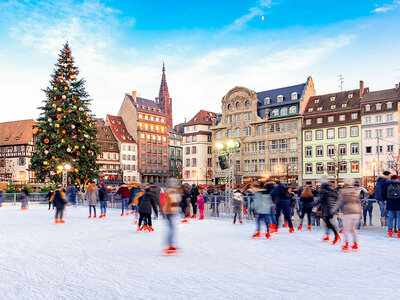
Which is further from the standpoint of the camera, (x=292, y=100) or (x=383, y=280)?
(x=292, y=100)

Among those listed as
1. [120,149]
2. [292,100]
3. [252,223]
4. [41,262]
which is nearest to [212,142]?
[292,100]

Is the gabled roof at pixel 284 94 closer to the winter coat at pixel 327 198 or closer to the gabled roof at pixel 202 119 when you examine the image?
the gabled roof at pixel 202 119

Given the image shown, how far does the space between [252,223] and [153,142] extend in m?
76.0

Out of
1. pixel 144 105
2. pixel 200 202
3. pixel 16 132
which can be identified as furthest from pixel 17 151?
pixel 200 202

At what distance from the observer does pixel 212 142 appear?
231ft

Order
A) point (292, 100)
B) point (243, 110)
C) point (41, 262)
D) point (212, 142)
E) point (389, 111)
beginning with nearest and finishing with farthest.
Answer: point (41, 262)
point (389, 111)
point (292, 100)
point (243, 110)
point (212, 142)

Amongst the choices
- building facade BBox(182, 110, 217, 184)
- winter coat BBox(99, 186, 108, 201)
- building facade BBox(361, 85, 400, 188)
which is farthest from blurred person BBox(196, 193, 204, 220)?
building facade BBox(182, 110, 217, 184)

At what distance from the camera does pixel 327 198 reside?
10.3 m

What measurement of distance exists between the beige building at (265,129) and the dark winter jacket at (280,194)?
44.3m

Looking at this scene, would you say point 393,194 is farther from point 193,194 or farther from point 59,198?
point 59,198

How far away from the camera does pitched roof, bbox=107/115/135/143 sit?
84.3 m

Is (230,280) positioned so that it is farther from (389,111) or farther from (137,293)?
(389,111)

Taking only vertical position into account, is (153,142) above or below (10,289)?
above

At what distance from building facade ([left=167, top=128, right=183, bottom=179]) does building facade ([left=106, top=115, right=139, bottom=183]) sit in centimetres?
1177
